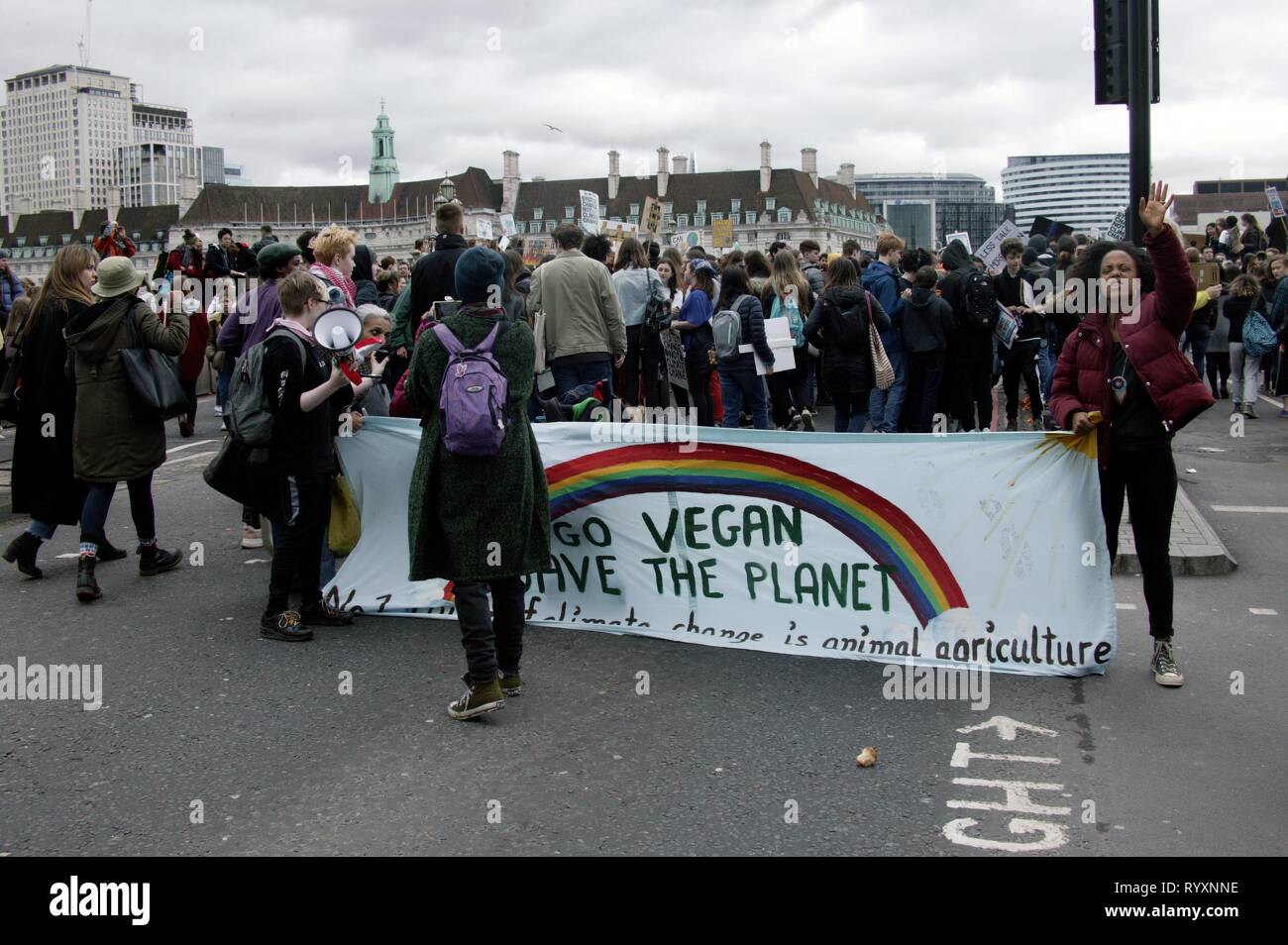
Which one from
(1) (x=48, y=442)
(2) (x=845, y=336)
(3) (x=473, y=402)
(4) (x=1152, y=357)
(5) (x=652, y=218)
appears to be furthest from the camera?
(5) (x=652, y=218)

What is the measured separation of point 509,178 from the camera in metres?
152

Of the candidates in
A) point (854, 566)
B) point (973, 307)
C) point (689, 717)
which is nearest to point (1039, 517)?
point (854, 566)

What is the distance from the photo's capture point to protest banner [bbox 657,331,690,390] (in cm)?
1279

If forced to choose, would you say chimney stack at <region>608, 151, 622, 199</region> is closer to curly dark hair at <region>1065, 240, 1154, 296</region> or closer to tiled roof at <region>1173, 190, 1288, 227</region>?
tiled roof at <region>1173, 190, 1288, 227</region>

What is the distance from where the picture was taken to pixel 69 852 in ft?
13.3

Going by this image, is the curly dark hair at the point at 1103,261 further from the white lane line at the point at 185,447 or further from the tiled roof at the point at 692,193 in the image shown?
the tiled roof at the point at 692,193

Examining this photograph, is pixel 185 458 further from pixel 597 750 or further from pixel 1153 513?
pixel 1153 513

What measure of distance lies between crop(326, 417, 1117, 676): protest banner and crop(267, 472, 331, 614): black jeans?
77 cm

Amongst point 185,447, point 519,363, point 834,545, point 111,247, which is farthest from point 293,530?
point 111,247

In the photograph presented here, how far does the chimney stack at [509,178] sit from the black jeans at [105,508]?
147 meters

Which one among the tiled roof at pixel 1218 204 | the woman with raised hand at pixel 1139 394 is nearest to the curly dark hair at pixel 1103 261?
the woman with raised hand at pixel 1139 394

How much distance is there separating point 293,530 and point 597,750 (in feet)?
8.37

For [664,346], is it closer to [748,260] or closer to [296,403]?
[748,260]

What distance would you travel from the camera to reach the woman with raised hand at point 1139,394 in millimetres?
5594
